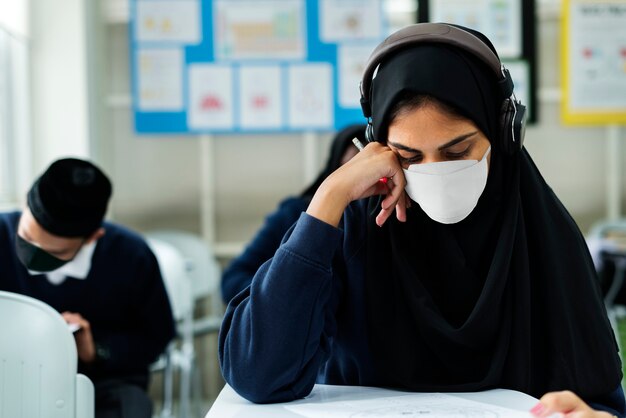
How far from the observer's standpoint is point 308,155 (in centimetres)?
346

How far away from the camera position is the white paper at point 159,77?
134 inches

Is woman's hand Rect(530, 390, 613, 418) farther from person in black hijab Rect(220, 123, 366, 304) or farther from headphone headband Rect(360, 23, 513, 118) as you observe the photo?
person in black hijab Rect(220, 123, 366, 304)

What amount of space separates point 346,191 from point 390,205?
0.24ft

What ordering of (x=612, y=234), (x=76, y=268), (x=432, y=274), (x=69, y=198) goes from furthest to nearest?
1. (x=612, y=234)
2. (x=76, y=268)
3. (x=69, y=198)
4. (x=432, y=274)

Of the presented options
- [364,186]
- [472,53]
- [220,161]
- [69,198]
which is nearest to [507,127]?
[472,53]

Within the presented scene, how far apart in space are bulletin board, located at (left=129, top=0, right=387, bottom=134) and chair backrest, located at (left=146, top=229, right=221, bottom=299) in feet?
1.69

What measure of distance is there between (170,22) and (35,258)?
6.31 feet

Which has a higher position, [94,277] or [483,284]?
[483,284]

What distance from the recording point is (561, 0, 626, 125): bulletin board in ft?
11.0

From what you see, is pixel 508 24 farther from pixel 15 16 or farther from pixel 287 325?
pixel 287 325

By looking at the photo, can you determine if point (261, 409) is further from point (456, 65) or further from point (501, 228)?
point (456, 65)

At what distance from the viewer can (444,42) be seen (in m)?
1.07

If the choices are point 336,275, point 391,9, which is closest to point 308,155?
point 391,9

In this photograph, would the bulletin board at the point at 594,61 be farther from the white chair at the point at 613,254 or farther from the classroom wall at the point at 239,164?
the white chair at the point at 613,254
